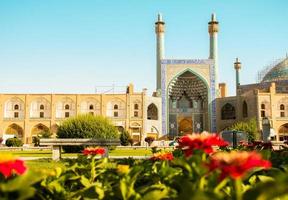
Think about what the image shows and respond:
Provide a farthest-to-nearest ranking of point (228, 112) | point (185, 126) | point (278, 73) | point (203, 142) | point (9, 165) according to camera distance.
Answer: point (278, 73) < point (185, 126) < point (228, 112) < point (203, 142) < point (9, 165)

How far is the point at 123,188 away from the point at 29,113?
134 feet

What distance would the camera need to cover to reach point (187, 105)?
47.0m

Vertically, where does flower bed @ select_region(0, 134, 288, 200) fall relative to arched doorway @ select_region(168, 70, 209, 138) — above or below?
below

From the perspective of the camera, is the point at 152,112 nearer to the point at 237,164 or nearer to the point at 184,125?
the point at 184,125

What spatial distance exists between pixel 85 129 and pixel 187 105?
3069cm

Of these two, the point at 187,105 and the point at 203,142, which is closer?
the point at 203,142

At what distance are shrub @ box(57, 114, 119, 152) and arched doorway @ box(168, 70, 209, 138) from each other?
26.0 metres

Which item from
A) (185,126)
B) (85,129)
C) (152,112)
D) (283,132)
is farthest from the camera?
(185,126)

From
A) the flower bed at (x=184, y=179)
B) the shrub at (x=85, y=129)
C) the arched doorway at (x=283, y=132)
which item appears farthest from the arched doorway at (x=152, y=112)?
the flower bed at (x=184, y=179)

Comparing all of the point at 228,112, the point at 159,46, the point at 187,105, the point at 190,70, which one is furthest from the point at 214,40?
the point at 187,105

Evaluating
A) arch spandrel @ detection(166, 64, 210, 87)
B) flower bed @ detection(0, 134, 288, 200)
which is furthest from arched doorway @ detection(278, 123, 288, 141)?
flower bed @ detection(0, 134, 288, 200)

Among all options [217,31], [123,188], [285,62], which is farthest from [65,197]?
[285,62]

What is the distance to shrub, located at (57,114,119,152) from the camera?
56.3ft

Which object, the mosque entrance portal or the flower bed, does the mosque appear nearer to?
the mosque entrance portal
